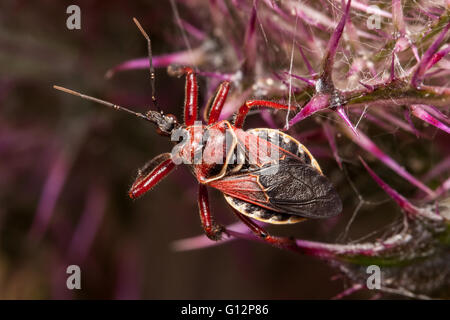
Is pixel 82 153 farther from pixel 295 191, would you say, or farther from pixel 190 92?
pixel 295 191

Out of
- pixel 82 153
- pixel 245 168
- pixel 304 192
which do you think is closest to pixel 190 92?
pixel 245 168

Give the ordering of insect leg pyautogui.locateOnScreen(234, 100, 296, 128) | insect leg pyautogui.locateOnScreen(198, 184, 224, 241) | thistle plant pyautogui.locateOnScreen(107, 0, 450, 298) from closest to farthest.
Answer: thistle plant pyautogui.locateOnScreen(107, 0, 450, 298) < insect leg pyautogui.locateOnScreen(234, 100, 296, 128) < insect leg pyautogui.locateOnScreen(198, 184, 224, 241)

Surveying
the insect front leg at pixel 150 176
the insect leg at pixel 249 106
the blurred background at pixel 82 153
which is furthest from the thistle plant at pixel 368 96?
the blurred background at pixel 82 153

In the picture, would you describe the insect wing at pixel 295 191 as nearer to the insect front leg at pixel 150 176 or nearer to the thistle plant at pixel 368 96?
the thistle plant at pixel 368 96

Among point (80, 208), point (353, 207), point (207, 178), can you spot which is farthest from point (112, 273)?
point (353, 207)

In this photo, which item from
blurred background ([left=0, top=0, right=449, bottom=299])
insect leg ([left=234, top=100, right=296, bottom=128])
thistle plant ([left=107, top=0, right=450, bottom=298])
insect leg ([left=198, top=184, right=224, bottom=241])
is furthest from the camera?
blurred background ([left=0, top=0, right=449, bottom=299])

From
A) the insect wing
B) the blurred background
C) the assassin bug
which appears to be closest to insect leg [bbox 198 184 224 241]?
the assassin bug

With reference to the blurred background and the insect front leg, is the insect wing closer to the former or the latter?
the insect front leg
